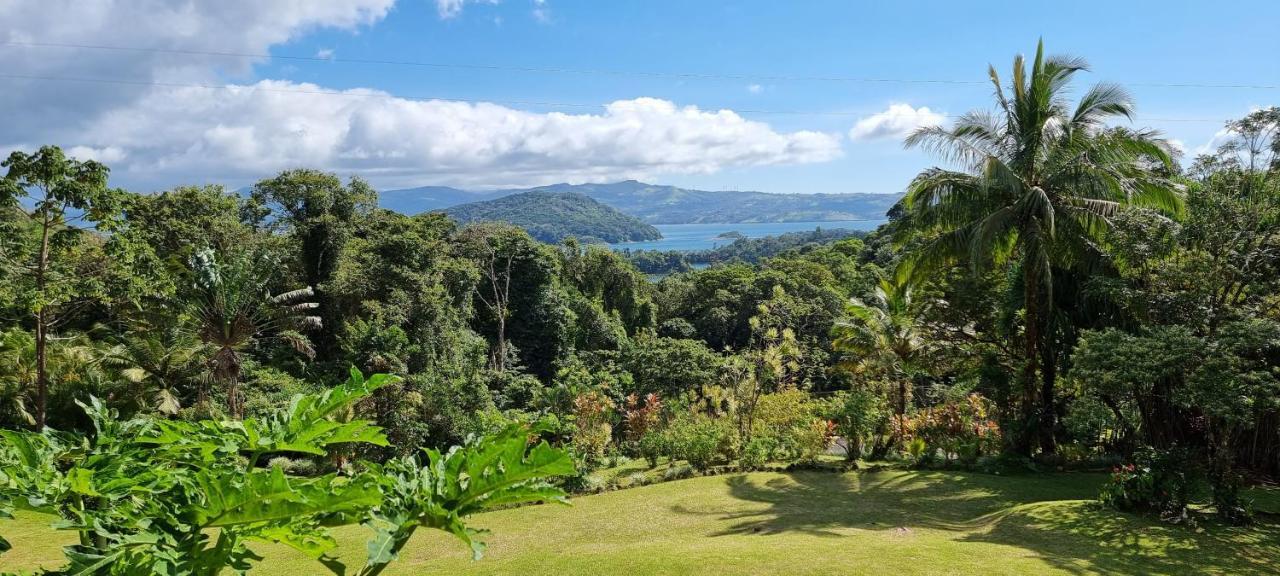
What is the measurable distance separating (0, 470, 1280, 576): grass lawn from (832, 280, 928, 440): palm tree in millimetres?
3370

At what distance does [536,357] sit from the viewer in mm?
30938

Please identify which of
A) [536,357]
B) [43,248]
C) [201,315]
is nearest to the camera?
[43,248]

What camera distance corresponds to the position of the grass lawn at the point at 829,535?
6027 mm

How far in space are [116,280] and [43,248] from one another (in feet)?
4.17

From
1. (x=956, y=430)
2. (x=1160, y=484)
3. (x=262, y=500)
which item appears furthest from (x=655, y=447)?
(x=262, y=500)

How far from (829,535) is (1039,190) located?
6.72 meters

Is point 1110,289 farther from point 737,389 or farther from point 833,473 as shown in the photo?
point 737,389

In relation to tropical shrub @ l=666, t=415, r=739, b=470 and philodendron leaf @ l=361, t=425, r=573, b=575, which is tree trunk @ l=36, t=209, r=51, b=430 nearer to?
tropical shrub @ l=666, t=415, r=739, b=470

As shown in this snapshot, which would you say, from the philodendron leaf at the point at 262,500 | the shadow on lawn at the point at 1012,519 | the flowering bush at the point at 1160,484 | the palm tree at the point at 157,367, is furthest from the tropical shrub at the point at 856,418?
the palm tree at the point at 157,367

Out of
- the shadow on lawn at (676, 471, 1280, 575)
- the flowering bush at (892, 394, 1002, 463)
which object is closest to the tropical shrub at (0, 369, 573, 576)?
the shadow on lawn at (676, 471, 1280, 575)

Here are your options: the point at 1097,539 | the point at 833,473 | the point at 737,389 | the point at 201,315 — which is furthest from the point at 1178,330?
the point at 201,315

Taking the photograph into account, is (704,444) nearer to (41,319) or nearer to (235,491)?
(235,491)

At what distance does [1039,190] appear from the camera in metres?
10.6

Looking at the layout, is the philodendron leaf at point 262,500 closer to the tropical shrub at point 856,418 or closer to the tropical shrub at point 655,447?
the tropical shrub at point 655,447
